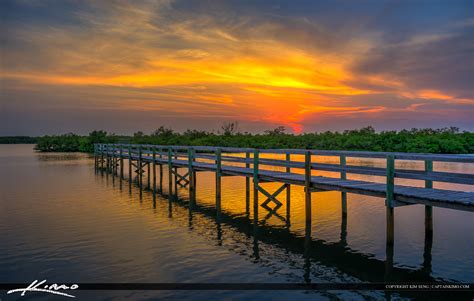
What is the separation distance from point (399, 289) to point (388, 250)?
2483 mm

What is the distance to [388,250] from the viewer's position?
10914 millimetres

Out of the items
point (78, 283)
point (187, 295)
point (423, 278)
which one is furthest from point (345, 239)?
point (78, 283)

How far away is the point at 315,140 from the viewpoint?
6881cm

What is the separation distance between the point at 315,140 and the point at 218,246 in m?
58.9

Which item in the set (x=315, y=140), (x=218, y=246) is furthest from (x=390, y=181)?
(x=315, y=140)

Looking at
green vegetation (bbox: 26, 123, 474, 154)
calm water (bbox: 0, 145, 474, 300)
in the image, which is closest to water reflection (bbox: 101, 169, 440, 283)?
calm water (bbox: 0, 145, 474, 300)

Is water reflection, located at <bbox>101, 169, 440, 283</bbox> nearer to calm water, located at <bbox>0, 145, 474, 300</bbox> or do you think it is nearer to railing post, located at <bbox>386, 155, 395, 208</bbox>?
calm water, located at <bbox>0, 145, 474, 300</bbox>

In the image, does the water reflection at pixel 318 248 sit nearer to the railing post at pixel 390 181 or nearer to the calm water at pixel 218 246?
the calm water at pixel 218 246

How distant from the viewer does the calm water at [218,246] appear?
30.4 feet

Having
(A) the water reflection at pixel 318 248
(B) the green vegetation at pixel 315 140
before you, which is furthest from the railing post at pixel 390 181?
(B) the green vegetation at pixel 315 140

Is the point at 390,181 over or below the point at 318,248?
over

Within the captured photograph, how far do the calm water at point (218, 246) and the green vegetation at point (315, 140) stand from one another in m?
40.0

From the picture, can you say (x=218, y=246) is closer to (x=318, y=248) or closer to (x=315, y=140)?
(x=318, y=248)

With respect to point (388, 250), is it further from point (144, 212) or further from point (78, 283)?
point (144, 212)
